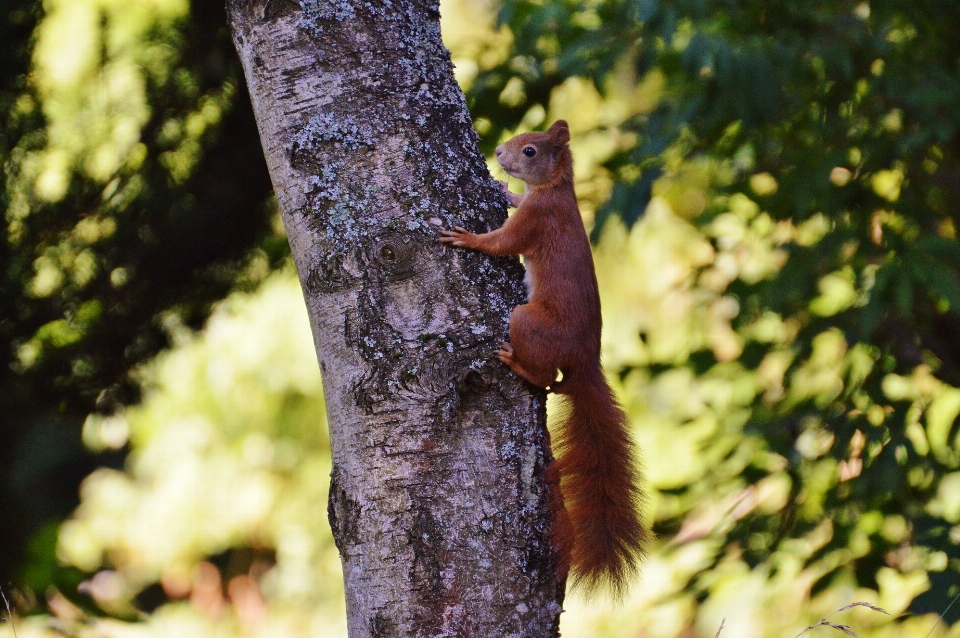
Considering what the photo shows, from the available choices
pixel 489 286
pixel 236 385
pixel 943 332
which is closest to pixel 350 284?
pixel 489 286

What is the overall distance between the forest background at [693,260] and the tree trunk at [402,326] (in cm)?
76

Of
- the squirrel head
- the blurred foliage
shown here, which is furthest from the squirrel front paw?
the blurred foliage

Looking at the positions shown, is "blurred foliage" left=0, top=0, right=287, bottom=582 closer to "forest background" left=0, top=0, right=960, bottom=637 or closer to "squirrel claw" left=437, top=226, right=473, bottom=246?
"forest background" left=0, top=0, right=960, bottom=637

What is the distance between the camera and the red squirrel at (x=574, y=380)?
1360 millimetres

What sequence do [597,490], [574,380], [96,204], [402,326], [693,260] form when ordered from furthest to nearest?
[693,260] → [96,204] → [574,380] → [597,490] → [402,326]

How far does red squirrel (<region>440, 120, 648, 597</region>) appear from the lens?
1.36 meters

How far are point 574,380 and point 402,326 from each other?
0.46 meters

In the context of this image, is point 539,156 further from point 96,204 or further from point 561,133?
point 96,204

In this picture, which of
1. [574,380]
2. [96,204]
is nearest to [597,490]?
[574,380]

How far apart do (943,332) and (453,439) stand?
1.92m

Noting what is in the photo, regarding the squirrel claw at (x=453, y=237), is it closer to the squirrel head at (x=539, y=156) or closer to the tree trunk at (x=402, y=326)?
the tree trunk at (x=402, y=326)

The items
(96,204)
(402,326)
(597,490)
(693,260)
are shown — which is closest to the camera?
(402,326)

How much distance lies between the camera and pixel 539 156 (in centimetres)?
217

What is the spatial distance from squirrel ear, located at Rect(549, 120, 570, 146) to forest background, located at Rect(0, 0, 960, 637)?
15 centimetres
